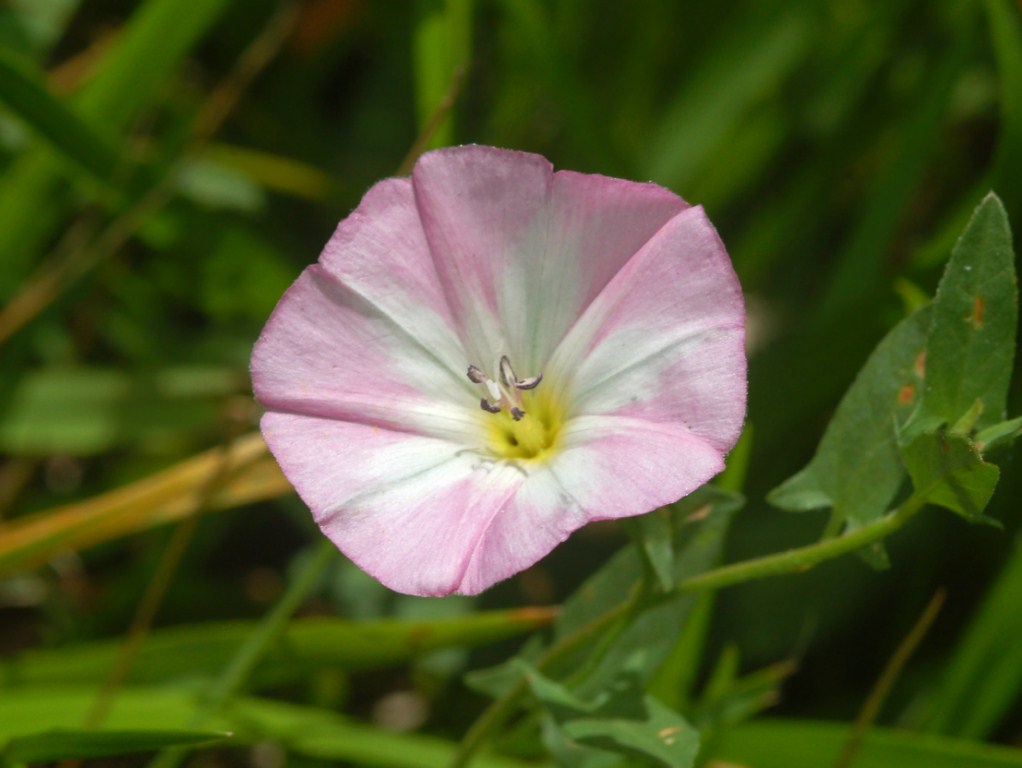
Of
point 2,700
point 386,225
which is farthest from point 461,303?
point 2,700

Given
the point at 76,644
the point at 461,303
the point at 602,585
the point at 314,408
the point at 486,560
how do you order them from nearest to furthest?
the point at 486,560 < the point at 314,408 < the point at 461,303 < the point at 602,585 < the point at 76,644

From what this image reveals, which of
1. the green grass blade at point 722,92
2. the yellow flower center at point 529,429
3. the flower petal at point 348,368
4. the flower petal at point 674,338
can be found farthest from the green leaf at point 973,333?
the green grass blade at point 722,92

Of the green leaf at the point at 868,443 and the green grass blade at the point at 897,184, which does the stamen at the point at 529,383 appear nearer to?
the green leaf at the point at 868,443

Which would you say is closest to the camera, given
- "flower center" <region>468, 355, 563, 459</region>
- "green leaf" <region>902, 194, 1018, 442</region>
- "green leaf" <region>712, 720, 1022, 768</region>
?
"green leaf" <region>902, 194, 1018, 442</region>

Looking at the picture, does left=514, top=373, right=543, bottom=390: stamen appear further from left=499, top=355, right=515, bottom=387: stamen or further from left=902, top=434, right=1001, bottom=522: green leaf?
left=902, top=434, right=1001, bottom=522: green leaf

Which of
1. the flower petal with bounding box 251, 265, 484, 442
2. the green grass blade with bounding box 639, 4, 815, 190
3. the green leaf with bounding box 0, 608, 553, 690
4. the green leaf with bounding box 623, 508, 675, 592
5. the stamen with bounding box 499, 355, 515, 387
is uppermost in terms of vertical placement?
the green grass blade with bounding box 639, 4, 815, 190

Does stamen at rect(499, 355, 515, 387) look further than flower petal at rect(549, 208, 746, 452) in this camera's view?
Yes

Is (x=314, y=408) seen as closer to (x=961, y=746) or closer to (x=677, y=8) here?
(x=961, y=746)

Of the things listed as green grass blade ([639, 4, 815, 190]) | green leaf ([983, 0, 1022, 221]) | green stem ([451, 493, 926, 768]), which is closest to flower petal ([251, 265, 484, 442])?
green stem ([451, 493, 926, 768])
